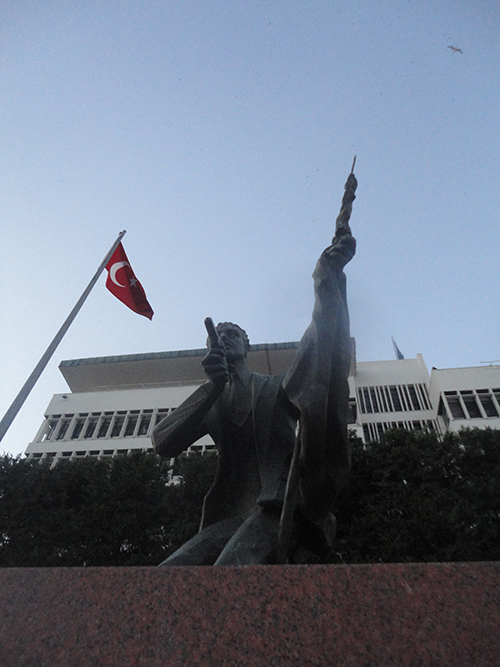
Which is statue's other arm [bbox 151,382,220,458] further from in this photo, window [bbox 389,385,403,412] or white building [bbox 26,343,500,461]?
window [bbox 389,385,403,412]

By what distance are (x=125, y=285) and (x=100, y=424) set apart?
2631 cm

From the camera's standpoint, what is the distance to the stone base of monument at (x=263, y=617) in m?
1.52

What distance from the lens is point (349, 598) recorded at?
168cm

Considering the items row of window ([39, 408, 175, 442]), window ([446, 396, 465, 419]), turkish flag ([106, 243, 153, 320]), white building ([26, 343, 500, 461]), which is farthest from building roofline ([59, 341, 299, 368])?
turkish flag ([106, 243, 153, 320])

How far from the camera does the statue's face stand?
351cm

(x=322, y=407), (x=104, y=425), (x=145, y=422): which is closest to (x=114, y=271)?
(x=322, y=407)

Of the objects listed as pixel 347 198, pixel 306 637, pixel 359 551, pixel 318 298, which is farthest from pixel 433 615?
pixel 359 551

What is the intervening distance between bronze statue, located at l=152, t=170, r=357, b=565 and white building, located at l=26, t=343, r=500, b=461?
2687 cm

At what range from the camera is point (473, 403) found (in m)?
30.3

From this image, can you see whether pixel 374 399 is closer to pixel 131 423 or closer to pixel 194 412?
pixel 131 423

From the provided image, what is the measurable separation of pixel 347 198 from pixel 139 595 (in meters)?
2.67

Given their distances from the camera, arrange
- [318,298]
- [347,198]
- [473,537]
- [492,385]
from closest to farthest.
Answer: [318,298]
[347,198]
[473,537]
[492,385]

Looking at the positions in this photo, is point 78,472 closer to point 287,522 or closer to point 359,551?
point 359,551

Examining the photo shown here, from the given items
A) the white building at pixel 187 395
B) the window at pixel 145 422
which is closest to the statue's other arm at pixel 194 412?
Answer: the white building at pixel 187 395
